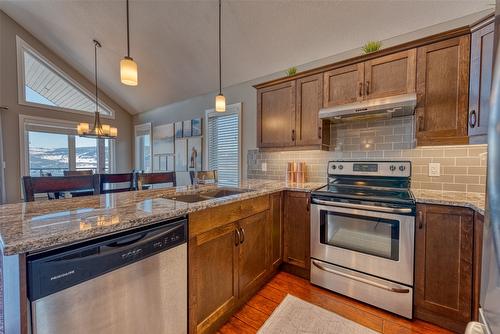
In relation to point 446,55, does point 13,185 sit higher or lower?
lower

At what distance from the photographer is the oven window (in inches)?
68.6

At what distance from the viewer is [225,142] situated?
3.78m

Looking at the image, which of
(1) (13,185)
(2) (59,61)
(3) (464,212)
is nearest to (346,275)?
(3) (464,212)

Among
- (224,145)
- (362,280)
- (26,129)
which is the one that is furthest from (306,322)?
(26,129)

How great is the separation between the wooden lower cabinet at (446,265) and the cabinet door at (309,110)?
1.20 metres

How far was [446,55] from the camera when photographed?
174 cm

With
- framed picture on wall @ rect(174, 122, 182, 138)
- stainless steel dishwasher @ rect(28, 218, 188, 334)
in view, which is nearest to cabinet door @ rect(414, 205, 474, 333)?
stainless steel dishwasher @ rect(28, 218, 188, 334)

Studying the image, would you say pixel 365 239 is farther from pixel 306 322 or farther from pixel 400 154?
pixel 400 154

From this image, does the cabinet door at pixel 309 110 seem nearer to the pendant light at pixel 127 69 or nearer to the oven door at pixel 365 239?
the oven door at pixel 365 239

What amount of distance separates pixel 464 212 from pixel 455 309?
70 centimetres

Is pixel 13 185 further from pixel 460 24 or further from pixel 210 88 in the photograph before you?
pixel 460 24

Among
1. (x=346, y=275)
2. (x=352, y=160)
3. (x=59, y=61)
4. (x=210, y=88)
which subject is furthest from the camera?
(x=59, y=61)

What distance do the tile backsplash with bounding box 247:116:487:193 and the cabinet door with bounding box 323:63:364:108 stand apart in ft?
1.29

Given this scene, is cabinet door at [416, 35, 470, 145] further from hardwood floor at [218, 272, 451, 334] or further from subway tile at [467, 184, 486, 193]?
hardwood floor at [218, 272, 451, 334]
